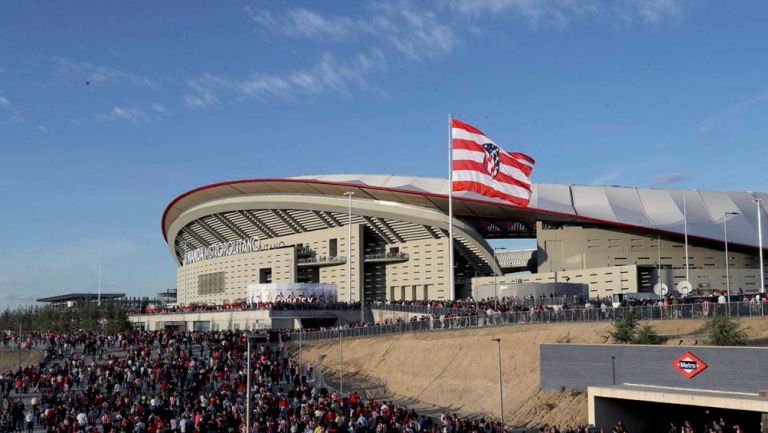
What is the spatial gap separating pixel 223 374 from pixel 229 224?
60.1 m

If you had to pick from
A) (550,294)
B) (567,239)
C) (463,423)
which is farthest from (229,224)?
(463,423)

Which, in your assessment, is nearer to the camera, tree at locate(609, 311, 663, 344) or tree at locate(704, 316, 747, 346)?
tree at locate(704, 316, 747, 346)

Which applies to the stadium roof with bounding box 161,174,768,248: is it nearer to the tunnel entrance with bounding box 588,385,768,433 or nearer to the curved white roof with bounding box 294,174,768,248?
the curved white roof with bounding box 294,174,768,248

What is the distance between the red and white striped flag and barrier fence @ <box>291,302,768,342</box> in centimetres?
563

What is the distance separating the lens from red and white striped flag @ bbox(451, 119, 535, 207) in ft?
137

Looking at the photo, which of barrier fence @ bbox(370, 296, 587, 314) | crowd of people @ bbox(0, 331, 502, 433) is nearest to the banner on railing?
barrier fence @ bbox(370, 296, 587, 314)

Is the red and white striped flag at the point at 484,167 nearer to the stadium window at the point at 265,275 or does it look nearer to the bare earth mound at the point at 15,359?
the bare earth mound at the point at 15,359

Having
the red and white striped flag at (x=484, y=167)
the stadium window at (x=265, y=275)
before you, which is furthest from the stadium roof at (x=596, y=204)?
the red and white striped flag at (x=484, y=167)

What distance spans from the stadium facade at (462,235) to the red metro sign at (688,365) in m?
37.1

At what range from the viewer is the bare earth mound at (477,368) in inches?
1264

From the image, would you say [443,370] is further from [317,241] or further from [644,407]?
[317,241]

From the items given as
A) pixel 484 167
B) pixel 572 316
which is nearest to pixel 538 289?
pixel 484 167

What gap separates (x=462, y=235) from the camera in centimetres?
7181

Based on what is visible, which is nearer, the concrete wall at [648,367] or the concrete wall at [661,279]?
the concrete wall at [648,367]
